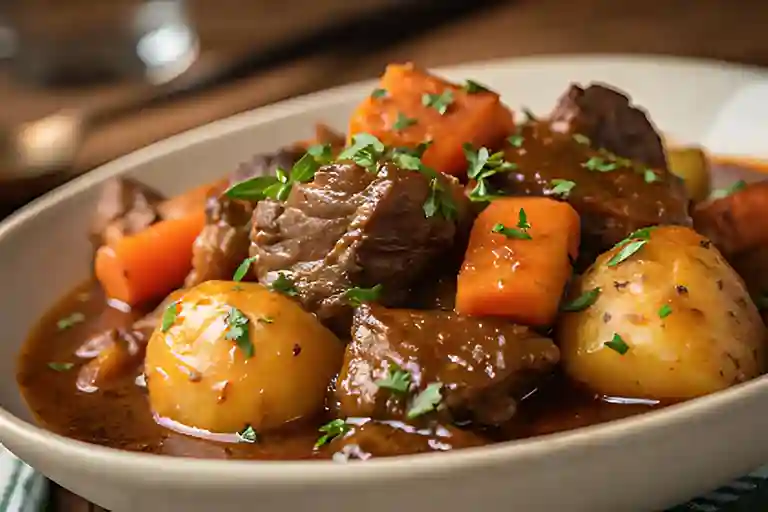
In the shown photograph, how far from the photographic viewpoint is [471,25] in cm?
437

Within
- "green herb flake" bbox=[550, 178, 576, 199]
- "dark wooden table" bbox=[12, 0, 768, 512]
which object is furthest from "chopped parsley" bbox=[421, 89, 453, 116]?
"dark wooden table" bbox=[12, 0, 768, 512]

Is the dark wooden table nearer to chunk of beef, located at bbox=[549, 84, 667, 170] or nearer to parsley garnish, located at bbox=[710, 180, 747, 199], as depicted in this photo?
parsley garnish, located at bbox=[710, 180, 747, 199]

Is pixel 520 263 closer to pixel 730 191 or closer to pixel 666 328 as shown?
pixel 666 328

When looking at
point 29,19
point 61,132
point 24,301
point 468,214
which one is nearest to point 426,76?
point 468,214

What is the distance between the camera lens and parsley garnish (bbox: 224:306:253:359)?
65.2 inches

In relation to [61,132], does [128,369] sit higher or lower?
higher

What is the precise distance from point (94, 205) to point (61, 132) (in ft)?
3.62

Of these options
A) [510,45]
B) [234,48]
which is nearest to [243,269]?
[510,45]

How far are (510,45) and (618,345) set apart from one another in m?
2.71

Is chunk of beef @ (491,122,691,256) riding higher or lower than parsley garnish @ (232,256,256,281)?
higher

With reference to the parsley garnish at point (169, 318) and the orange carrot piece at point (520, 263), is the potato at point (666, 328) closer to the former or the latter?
the orange carrot piece at point (520, 263)

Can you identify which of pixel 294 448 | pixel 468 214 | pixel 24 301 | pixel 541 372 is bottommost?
pixel 24 301

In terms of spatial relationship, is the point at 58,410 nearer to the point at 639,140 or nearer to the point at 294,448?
the point at 294,448

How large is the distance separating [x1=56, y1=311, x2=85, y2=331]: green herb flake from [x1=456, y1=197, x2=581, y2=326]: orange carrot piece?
889mm
